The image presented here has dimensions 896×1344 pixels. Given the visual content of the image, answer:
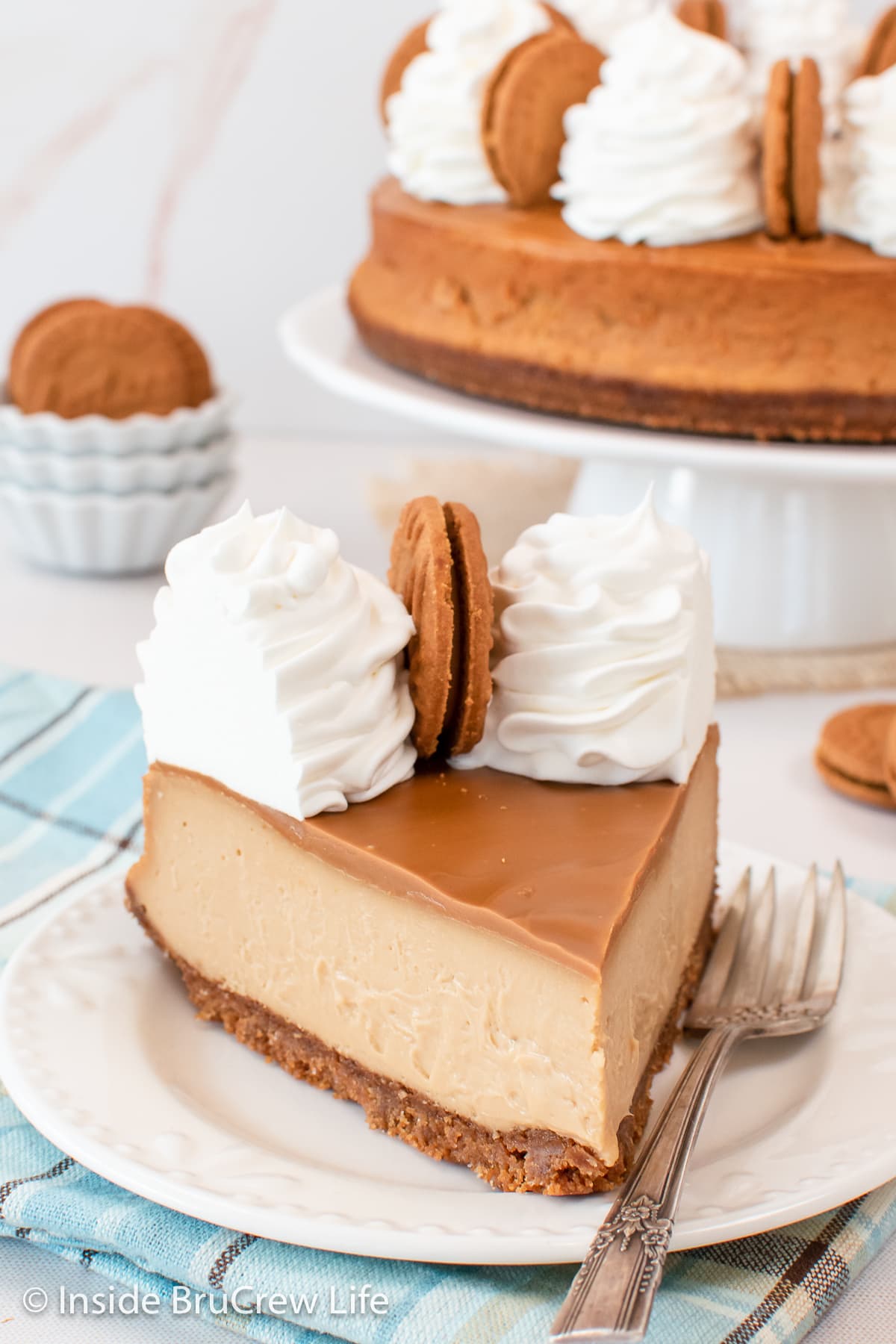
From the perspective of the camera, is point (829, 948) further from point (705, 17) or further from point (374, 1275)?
point (705, 17)

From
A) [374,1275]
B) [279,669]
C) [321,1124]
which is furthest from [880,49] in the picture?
[374,1275]

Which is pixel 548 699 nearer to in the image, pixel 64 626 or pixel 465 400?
pixel 465 400

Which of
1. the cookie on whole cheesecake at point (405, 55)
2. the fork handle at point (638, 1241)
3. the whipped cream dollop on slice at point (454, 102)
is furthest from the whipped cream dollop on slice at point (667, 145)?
the fork handle at point (638, 1241)

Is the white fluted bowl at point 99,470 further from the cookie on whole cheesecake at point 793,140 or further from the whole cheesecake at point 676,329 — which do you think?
the cookie on whole cheesecake at point 793,140

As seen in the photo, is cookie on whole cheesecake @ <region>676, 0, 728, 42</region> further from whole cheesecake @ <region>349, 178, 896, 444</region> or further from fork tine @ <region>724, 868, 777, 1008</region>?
fork tine @ <region>724, 868, 777, 1008</region>

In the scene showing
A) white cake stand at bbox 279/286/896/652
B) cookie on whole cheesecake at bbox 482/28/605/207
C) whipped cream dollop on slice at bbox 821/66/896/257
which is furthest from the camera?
white cake stand at bbox 279/286/896/652

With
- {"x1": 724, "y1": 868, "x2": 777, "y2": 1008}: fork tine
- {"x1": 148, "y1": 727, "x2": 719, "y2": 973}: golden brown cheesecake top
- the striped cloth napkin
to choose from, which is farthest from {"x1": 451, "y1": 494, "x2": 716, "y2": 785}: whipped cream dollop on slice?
the striped cloth napkin

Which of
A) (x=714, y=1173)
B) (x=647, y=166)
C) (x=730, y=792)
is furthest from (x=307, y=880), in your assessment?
(x=647, y=166)
